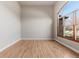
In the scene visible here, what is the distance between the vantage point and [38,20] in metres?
8.91

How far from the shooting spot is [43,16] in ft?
29.1

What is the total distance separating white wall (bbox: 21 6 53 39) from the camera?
29.2 feet

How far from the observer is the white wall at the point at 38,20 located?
8891mm

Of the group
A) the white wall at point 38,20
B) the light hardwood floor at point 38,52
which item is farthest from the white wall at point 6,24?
the white wall at point 38,20

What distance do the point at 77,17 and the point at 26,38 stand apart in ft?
17.7

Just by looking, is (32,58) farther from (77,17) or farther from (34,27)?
(34,27)

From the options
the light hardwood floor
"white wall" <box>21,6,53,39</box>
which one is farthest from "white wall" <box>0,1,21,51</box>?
"white wall" <box>21,6,53,39</box>

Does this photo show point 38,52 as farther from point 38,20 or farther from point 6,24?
point 38,20

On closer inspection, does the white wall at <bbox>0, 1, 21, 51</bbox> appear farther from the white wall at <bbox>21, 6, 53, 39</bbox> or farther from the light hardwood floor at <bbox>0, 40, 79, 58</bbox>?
the white wall at <bbox>21, 6, 53, 39</bbox>

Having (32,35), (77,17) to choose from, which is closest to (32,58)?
(77,17)

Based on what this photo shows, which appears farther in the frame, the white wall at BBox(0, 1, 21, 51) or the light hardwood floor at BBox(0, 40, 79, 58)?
the white wall at BBox(0, 1, 21, 51)

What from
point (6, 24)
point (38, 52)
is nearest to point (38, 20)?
point (6, 24)

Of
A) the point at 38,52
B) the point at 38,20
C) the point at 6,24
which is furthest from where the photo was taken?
the point at 38,20

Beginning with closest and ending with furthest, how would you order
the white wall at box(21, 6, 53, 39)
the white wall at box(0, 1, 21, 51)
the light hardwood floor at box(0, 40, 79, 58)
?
the light hardwood floor at box(0, 40, 79, 58) < the white wall at box(0, 1, 21, 51) < the white wall at box(21, 6, 53, 39)
